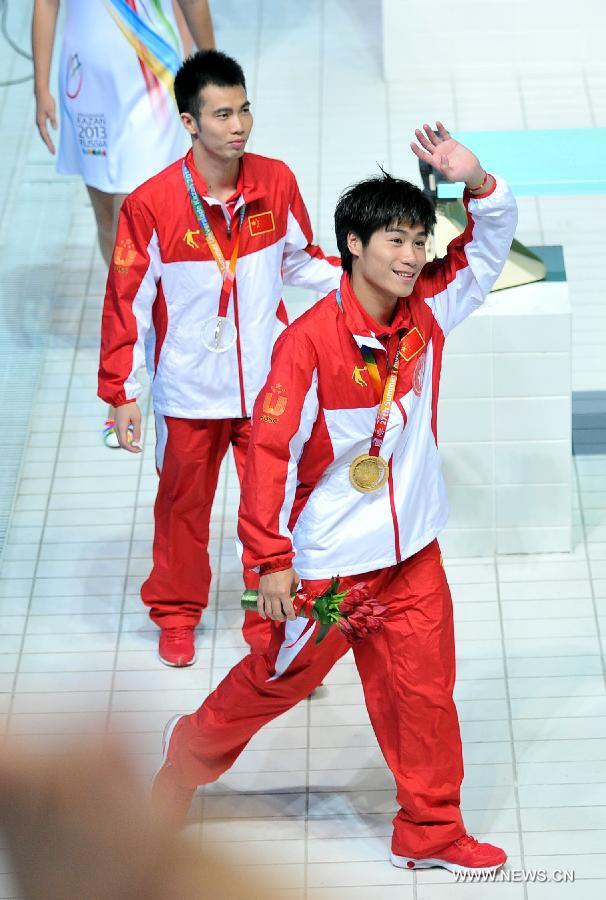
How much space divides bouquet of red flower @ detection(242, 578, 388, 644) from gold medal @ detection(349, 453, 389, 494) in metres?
0.22

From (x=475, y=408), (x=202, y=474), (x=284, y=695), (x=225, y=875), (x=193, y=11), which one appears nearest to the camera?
(x=225, y=875)

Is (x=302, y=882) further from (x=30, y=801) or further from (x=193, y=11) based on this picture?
(x=193, y=11)

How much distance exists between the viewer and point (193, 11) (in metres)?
4.96

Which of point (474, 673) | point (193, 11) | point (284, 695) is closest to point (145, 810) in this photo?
point (284, 695)

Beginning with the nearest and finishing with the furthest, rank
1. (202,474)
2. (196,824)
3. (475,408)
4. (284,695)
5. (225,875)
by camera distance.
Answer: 1. (225,875)
2. (284,695)
3. (196,824)
4. (202,474)
5. (475,408)

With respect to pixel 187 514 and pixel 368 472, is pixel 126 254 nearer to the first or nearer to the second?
pixel 187 514

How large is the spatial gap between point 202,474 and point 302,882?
4.01ft

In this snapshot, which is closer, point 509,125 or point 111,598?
point 111,598

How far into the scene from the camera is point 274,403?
9.87 feet

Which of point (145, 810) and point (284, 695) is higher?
point (145, 810)

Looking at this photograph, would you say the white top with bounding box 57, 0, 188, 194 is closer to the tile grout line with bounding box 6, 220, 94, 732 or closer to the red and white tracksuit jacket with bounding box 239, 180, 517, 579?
the tile grout line with bounding box 6, 220, 94, 732

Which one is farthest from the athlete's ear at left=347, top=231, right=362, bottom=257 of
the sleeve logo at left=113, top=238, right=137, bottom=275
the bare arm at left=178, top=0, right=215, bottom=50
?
the bare arm at left=178, top=0, right=215, bottom=50

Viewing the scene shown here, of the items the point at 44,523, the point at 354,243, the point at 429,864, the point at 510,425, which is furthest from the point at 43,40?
the point at 429,864

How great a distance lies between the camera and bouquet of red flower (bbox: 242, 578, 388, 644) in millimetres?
3082
